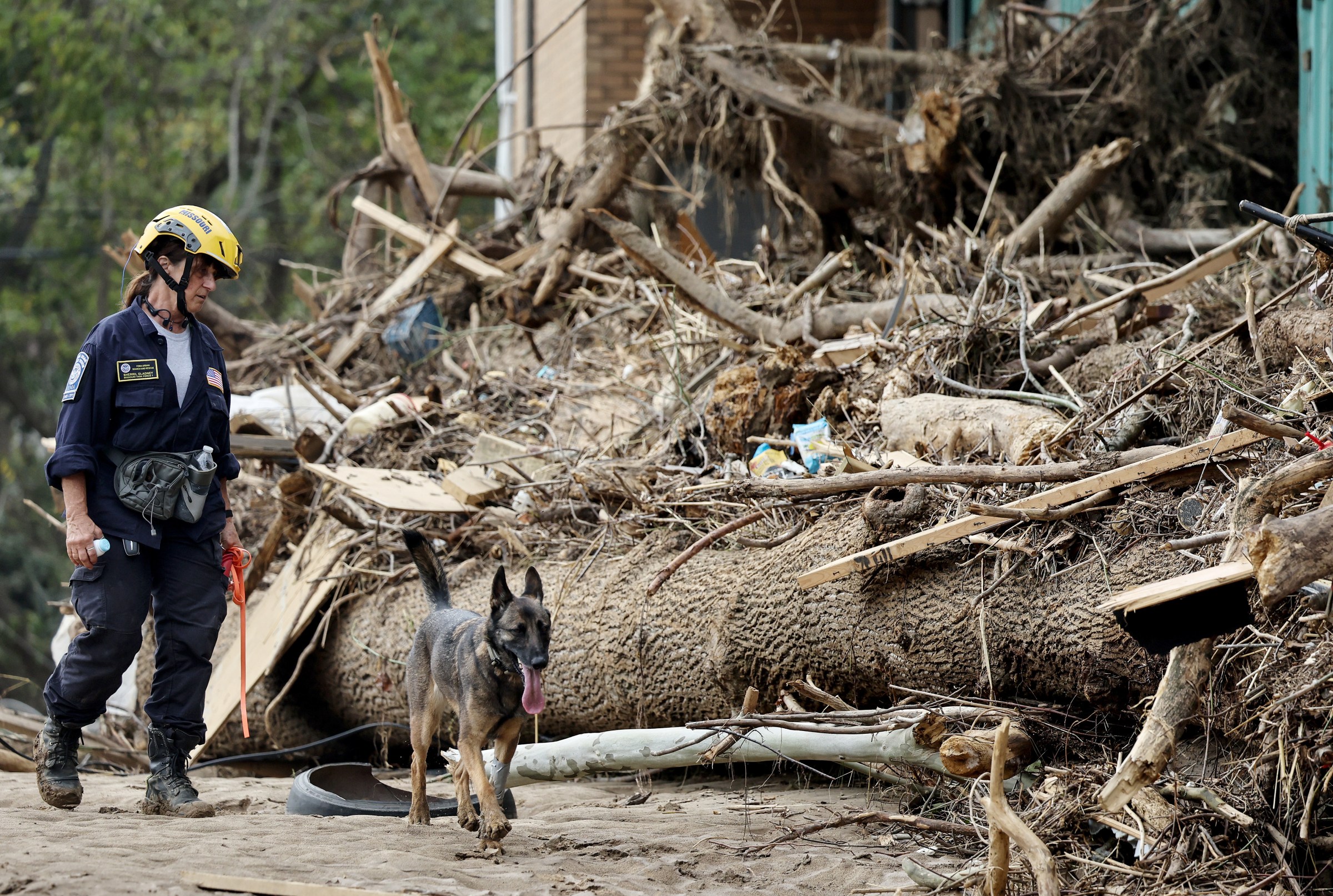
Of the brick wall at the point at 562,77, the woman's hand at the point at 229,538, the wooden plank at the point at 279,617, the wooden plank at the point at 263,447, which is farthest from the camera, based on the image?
the brick wall at the point at 562,77

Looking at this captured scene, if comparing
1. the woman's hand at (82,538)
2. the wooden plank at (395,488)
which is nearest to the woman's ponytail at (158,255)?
the woman's hand at (82,538)

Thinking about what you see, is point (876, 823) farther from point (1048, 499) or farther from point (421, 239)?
point (421, 239)

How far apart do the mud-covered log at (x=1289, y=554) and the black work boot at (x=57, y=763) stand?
14.3 ft

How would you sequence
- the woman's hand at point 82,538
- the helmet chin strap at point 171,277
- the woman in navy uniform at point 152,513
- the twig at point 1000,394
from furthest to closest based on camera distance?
the twig at point 1000,394 → the helmet chin strap at point 171,277 → the woman in navy uniform at point 152,513 → the woman's hand at point 82,538

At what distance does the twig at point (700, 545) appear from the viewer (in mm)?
5582

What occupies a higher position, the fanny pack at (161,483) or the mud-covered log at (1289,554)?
the fanny pack at (161,483)

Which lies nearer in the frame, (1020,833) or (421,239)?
(1020,833)

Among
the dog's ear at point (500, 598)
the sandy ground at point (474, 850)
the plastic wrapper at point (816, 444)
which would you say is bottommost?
the sandy ground at point (474, 850)

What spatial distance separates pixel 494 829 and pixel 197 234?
255 centimetres

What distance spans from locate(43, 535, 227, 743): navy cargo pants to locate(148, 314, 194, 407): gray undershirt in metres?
0.59

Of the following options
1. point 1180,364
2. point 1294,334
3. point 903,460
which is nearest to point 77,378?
point 903,460

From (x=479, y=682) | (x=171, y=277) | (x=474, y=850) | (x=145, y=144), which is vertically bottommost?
(x=474, y=850)

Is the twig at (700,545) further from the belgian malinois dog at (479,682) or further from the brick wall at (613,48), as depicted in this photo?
the brick wall at (613,48)

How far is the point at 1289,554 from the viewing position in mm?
2953
